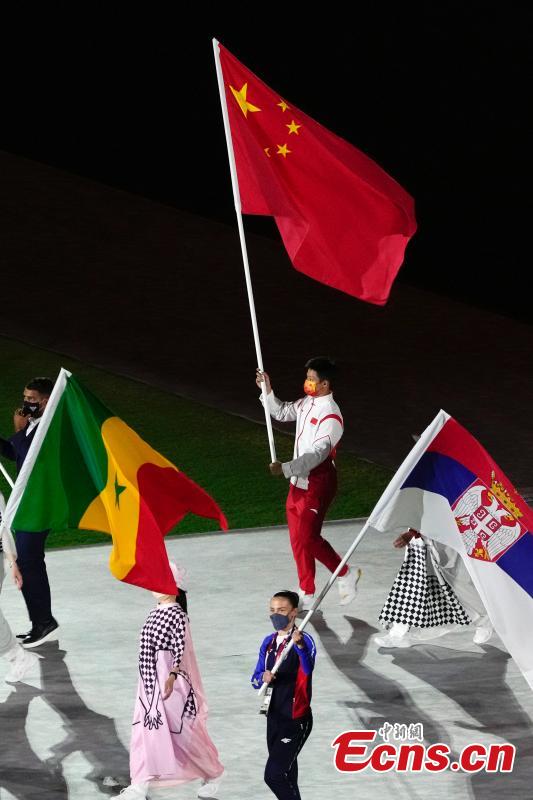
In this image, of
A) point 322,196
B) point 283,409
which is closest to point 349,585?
point 283,409

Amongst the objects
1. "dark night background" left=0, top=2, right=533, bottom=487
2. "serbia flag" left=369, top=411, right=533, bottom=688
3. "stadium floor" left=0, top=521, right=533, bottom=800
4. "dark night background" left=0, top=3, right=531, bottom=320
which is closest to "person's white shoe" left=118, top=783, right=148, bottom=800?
"stadium floor" left=0, top=521, right=533, bottom=800

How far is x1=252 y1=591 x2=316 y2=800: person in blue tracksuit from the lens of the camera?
839 centimetres

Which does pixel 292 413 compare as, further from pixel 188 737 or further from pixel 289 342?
pixel 289 342

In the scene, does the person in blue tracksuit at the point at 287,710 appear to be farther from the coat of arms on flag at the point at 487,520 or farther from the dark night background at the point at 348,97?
the dark night background at the point at 348,97

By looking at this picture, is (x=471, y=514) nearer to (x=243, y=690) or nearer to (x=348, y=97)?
(x=243, y=690)

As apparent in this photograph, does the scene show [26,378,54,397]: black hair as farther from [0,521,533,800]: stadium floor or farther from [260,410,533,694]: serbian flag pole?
[260,410,533,694]: serbian flag pole

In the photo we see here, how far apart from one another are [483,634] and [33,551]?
3.11 metres

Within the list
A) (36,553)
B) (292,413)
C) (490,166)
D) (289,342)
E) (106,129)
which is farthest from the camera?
(106,129)

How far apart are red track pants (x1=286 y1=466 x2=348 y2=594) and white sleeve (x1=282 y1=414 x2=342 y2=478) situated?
244 millimetres

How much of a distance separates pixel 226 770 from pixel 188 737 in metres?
0.48

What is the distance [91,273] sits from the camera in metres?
22.1

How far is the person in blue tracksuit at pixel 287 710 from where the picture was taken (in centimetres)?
839

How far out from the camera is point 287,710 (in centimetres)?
841

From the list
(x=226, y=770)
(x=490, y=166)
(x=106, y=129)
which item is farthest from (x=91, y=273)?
(x=226, y=770)
